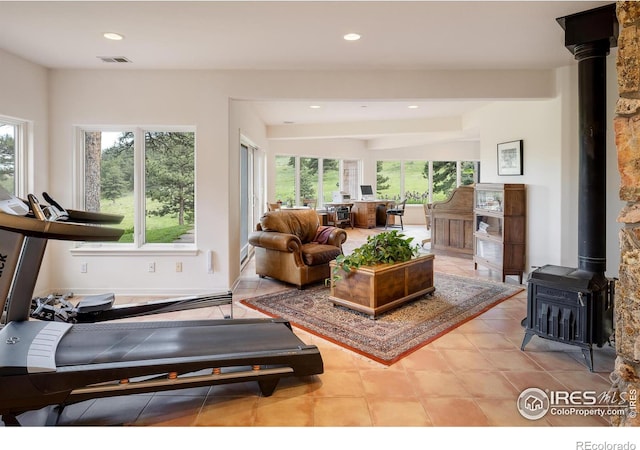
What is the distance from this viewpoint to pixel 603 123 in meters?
2.94

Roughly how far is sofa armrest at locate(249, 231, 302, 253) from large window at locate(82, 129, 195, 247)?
0.84m

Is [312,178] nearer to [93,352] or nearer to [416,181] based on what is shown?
[416,181]

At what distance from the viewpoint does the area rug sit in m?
3.14

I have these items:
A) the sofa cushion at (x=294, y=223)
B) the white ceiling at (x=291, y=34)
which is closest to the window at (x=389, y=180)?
the sofa cushion at (x=294, y=223)

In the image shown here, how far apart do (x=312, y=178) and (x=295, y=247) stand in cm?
623

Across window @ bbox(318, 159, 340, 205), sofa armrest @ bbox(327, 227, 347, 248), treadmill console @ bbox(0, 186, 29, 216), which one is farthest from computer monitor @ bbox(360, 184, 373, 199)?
Answer: treadmill console @ bbox(0, 186, 29, 216)

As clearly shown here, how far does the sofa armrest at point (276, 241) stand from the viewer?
474cm

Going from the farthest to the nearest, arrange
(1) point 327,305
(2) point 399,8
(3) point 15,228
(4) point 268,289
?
(4) point 268,289, (1) point 327,305, (2) point 399,8, (3) point 15,228

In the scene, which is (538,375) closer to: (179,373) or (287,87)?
(179,373)

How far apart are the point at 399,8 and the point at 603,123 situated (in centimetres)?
177

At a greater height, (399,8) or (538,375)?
(399,8)
